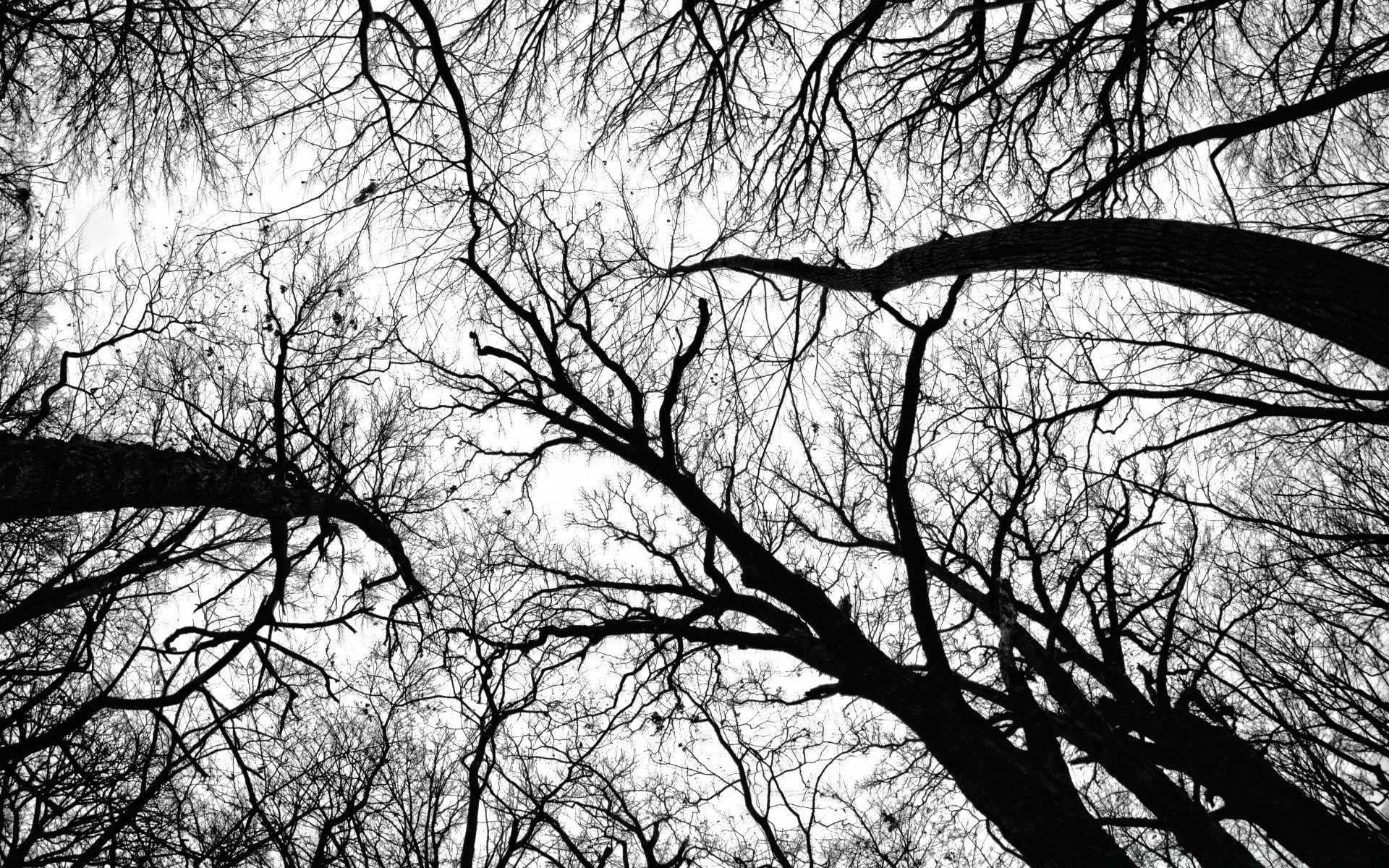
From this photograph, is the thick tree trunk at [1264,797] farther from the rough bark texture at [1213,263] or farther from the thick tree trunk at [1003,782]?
the rough bark texture at [1213,263]

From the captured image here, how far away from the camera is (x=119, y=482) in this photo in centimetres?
397

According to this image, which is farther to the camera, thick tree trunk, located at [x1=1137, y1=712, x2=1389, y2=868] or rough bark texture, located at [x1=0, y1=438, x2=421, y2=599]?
thick tree trunk, located at [x1=1137, y1=712, x2=1389, y2=868]

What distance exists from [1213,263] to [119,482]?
5.06m

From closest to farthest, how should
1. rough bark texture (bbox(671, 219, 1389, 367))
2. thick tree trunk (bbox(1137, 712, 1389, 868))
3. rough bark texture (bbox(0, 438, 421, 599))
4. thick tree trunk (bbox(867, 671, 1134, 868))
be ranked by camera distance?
rough bark texture (bbox(671, 219, 1389, 367)), rough bark texture (bbox(0, 438, 421, 599)), thick tree trunk (bbox(867, 671, 1134, 868)), thick tree trunk (bbox(1137, 712, 1389, 868))

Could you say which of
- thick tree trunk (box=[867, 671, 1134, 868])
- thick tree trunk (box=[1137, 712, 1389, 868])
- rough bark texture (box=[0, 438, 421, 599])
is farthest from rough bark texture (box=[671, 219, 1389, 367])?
rough bark texture (box=[0, 438, 421, 599])

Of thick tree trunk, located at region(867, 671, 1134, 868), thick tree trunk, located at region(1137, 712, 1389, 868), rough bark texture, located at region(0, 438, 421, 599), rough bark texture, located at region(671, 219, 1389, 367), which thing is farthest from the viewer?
thick tree trunk, located at region(1137, 712, 1389, 868)

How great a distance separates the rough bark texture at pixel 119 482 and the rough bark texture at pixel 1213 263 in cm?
417

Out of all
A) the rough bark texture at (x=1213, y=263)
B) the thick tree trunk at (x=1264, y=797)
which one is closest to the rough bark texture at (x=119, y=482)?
the rough bark texture at (x=1213, y=263)

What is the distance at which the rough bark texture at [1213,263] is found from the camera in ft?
7.61

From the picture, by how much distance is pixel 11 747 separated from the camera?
13.0 ft

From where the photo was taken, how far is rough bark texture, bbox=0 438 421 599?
352cm

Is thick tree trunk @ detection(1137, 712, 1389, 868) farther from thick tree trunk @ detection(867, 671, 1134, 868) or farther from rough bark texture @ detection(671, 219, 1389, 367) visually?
rough bark texture @ detection(671, 219, 1389, 367)

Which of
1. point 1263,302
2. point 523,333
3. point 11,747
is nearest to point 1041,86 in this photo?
point 1263,302

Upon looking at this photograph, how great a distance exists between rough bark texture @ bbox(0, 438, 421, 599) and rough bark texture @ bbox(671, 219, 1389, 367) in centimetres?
417
